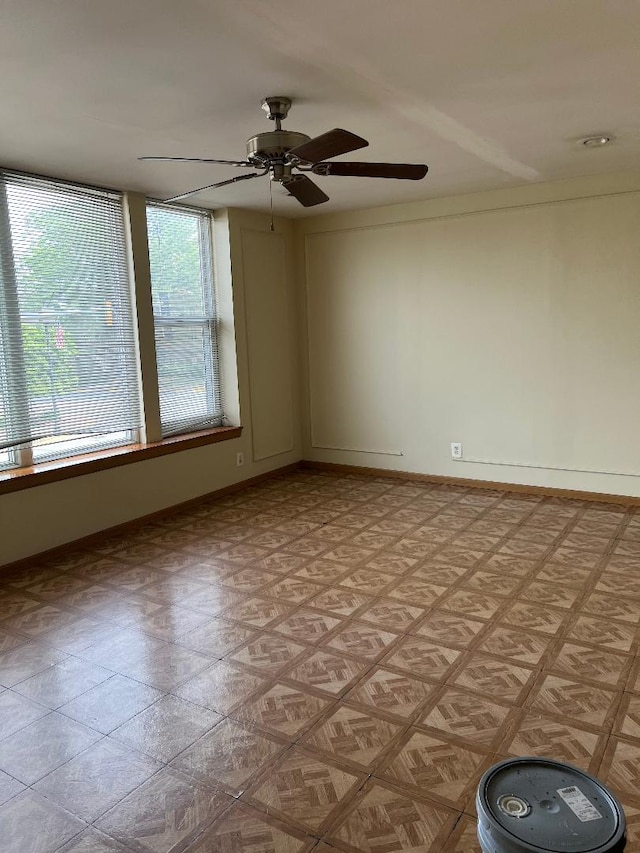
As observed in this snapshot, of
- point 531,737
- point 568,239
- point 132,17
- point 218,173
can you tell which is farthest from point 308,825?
point 568,239

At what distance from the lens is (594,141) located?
3.51 metres

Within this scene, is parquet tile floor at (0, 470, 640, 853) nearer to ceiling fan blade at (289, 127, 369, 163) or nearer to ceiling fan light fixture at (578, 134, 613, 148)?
ceiling fan blade at (289, 127, 369, 163)

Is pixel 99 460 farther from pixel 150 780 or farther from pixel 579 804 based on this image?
pixel 579 804

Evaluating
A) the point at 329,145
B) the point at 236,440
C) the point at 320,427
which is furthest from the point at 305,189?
the point at 320,427

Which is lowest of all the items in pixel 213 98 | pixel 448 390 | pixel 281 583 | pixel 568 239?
pixel 281 583

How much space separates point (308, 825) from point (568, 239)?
13.9ft

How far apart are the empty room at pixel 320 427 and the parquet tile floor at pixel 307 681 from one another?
0.02 metres

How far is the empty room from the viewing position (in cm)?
196

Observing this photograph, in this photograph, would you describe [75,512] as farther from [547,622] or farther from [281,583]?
[547,622]

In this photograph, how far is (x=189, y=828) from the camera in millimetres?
1771

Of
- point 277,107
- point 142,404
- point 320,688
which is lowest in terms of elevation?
point 320,688

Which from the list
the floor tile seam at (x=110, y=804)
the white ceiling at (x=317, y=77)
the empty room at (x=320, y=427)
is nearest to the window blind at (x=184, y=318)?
the empty room at (x=320, y=427)

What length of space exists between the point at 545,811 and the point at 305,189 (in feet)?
8.41

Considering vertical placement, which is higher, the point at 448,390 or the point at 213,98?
the point at 213,98
